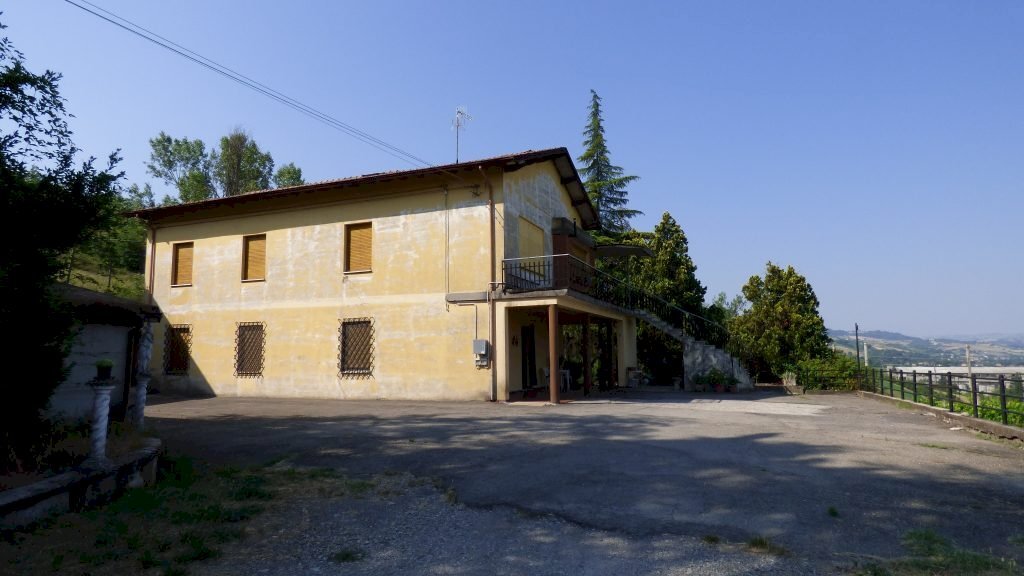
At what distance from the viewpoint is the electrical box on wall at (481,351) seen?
13.8 metres

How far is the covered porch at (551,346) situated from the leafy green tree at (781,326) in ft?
16.4

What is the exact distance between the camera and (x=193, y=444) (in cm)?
777

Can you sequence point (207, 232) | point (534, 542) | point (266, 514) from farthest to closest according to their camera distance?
point (207, 232)
point (266, 514)
point (534, 542)

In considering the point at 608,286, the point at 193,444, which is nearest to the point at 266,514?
the point at 193,444

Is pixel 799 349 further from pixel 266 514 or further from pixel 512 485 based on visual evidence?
pixel 266 514

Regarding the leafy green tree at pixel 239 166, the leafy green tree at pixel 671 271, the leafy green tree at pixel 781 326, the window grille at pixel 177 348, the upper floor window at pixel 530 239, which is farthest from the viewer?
the leafy green tree at pixel 239 166

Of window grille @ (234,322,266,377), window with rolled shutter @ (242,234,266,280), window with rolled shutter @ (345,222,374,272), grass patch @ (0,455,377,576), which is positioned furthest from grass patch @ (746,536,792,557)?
window with rolled shutter @ (242,234,266,280)

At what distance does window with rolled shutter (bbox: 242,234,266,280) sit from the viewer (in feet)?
55.8

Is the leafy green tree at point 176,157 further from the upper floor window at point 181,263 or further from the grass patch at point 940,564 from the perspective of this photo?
the grass patch at point 940,564

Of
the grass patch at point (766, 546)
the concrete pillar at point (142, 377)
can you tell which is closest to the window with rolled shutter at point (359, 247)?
the concrete pillar at point (142, 377)

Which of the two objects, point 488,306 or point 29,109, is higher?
point 29,109

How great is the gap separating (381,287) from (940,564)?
13388 mm

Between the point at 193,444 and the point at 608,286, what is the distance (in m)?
12.7

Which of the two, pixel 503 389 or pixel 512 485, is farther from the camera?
pixel 503 389
